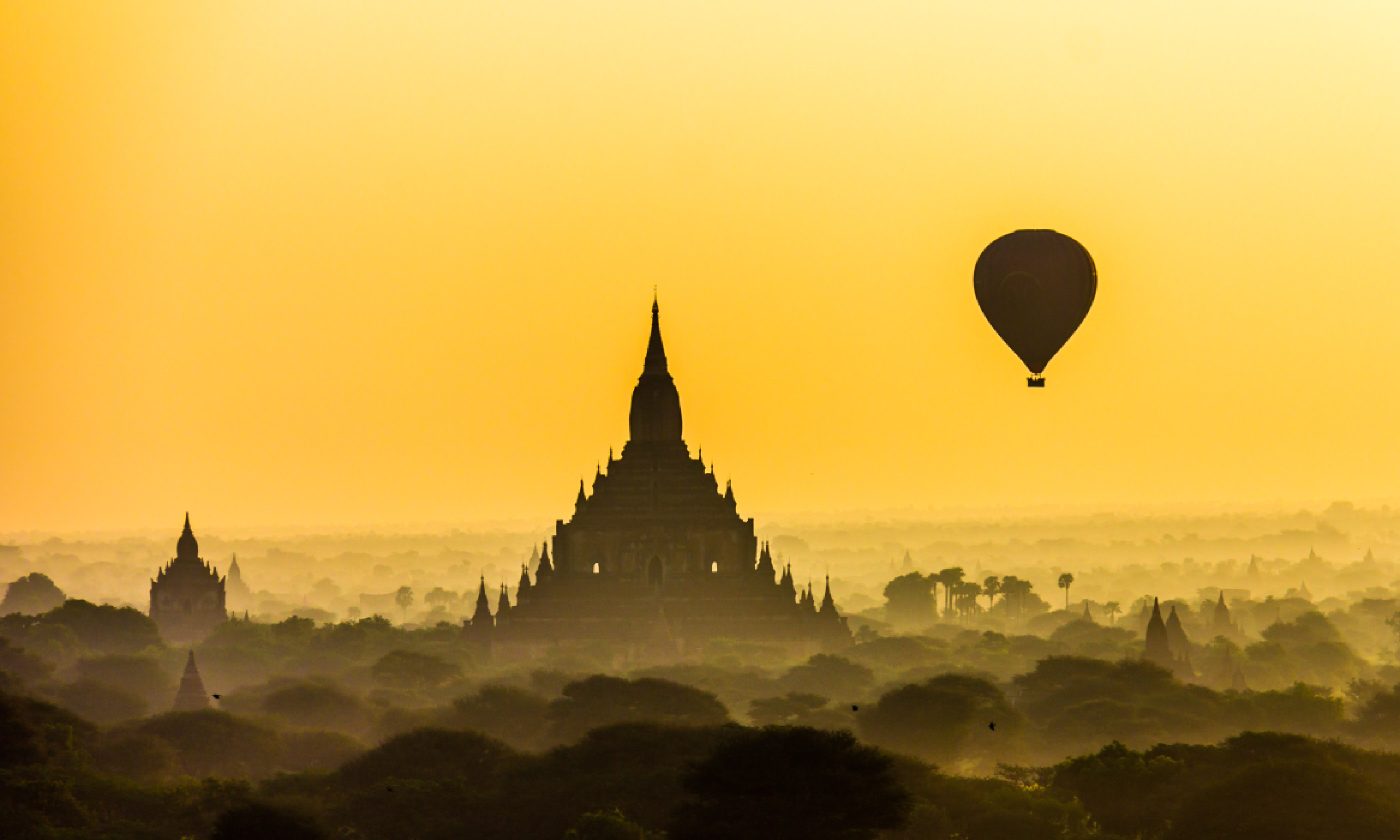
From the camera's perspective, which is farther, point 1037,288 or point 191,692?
point 191,692

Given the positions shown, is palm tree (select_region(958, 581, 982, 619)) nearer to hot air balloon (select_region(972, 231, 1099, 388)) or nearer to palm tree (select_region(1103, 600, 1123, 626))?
palm tree (select_region(1103, 600, 1123, 626))

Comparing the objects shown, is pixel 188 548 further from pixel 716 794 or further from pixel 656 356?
pixel 716 794

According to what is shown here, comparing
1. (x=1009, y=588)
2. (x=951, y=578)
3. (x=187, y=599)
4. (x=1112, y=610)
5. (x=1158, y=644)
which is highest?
(x=951, y=578)

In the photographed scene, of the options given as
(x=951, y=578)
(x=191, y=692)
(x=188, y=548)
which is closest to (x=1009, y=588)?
(x=951, y=578)

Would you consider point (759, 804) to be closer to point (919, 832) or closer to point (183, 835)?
point (919, 832)

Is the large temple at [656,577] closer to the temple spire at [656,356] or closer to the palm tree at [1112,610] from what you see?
the temple spire at [656,356]

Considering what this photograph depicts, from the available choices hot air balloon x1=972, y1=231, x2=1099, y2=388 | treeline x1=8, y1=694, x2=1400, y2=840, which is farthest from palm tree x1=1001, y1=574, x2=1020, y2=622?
treeline x1=8, y1=694, x2=1400, y2=840
